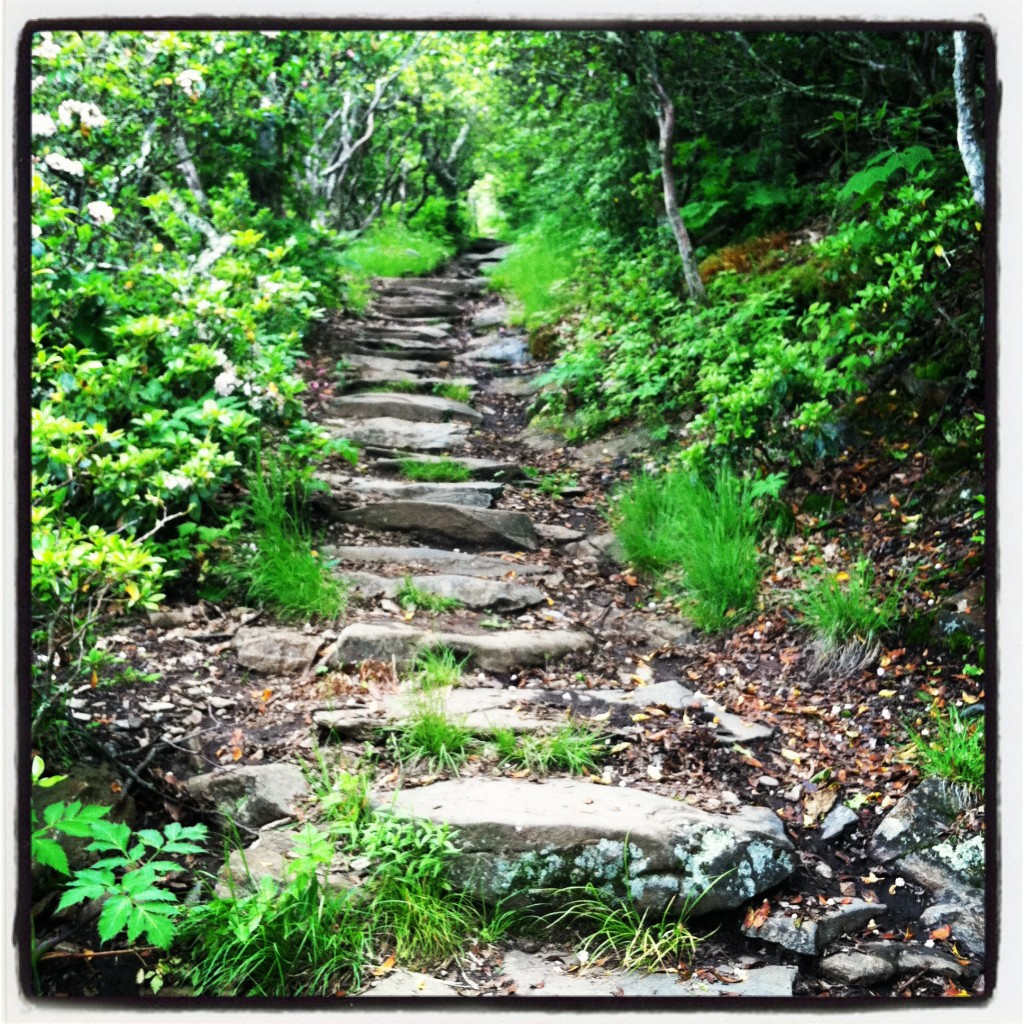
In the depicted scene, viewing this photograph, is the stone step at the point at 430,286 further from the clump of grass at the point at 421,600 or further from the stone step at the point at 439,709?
the stone step at the point at 439,709

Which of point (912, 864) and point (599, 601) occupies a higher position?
point (599, 601)

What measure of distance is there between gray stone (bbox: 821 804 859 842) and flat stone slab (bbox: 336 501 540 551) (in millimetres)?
2042

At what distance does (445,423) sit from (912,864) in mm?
3955

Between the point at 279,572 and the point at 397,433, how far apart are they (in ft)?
6.70

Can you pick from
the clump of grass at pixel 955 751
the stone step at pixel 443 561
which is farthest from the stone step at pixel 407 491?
the clump of grass at pixel 955 751

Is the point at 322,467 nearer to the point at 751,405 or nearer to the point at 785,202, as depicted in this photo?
the point at 751,405

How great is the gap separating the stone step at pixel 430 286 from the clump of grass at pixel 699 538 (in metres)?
5.24

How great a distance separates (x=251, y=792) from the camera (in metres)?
2.29

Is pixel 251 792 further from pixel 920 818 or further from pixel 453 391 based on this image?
pixel 453 391

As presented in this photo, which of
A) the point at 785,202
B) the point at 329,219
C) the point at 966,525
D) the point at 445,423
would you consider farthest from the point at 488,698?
the point at 329,219

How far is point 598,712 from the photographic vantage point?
8.82 feet

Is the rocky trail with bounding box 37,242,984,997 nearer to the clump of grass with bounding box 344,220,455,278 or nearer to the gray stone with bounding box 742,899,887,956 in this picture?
the gray stone with bounding box 742,899,887,956

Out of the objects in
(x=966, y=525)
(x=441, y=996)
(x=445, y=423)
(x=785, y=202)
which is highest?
(x=785, y=202)

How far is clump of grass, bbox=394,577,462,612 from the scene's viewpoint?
3.24 m
